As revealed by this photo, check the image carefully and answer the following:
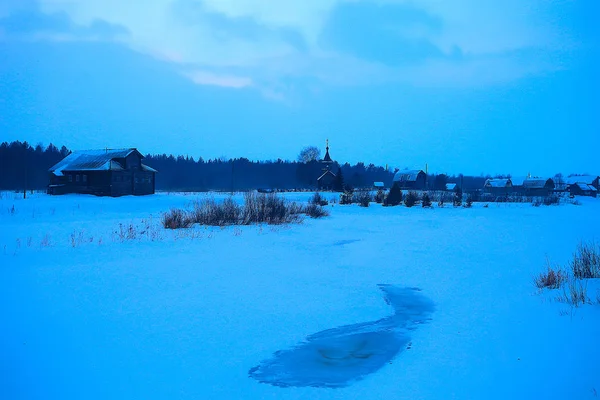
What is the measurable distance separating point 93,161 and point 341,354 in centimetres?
4438

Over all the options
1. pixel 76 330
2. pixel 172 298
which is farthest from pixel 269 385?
pixel 172 298

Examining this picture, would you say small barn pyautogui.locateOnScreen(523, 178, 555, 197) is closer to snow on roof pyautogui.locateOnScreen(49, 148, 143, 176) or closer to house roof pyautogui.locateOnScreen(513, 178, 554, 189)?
house roof pyautogui.locateOnScreen(513, 178, 554, 189)

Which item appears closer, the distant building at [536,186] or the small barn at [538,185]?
the distant building at [536,186]

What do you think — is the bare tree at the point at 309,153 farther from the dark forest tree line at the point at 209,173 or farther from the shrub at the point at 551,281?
the shrub at the point at 551,281

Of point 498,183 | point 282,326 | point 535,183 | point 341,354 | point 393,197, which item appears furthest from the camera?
point 498,183

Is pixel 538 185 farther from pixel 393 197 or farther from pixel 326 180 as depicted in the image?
pixel 393 197

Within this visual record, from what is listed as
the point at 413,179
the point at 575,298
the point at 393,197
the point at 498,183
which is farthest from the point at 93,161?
the point at 498,183

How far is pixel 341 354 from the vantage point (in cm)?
573

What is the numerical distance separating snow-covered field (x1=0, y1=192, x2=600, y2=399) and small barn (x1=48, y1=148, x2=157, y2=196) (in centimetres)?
3189

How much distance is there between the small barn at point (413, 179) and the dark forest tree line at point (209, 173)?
12.4 feet

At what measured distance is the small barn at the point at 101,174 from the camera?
43.2m

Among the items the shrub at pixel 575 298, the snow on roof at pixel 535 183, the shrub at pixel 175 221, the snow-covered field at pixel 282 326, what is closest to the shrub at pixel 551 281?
the snow-covered field at pixel 282 326

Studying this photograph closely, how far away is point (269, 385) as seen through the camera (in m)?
4.73

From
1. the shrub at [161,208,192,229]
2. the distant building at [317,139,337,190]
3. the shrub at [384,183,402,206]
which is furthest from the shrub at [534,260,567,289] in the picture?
the distant building at [317,139,337,190]
